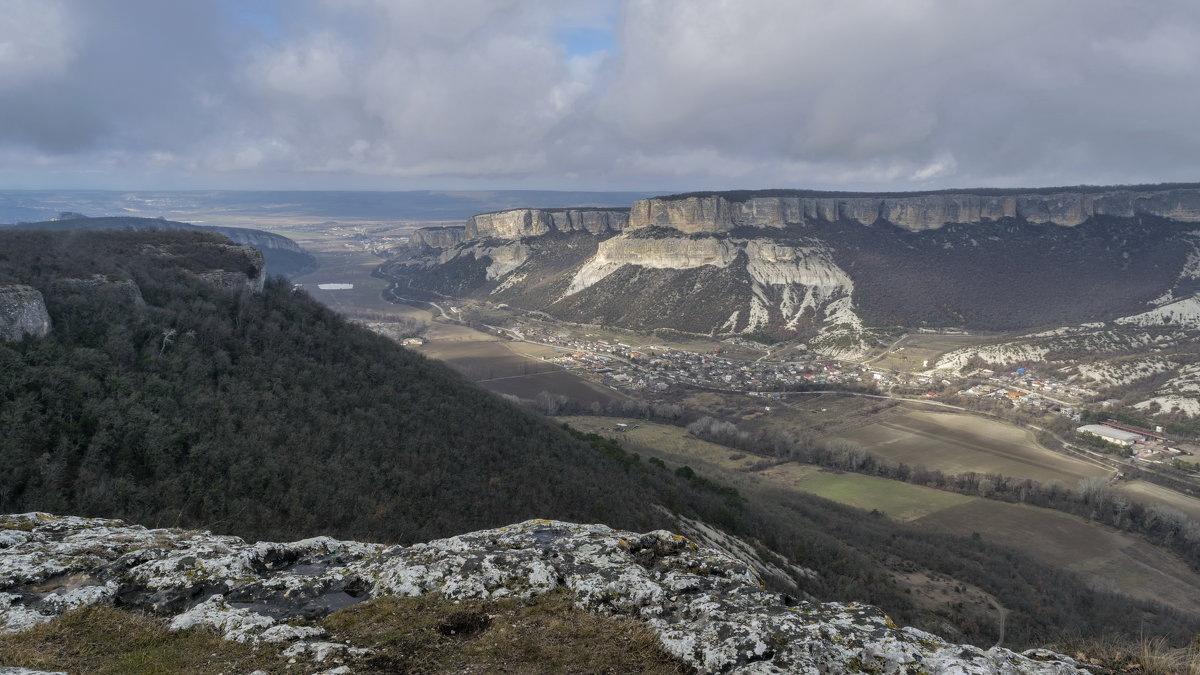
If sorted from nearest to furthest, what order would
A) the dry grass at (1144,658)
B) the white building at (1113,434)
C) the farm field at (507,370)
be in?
1. the dry grass at (1144,658)
2. the white building at (1113,434)
3. the farm field at (507,370)

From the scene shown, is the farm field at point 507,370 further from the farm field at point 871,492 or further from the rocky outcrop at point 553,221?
the rocky outcrop at point 553,221

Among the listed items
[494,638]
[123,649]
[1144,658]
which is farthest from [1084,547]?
[123,649]

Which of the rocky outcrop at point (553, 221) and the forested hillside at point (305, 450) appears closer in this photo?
the forested hillside at point (305, 450)

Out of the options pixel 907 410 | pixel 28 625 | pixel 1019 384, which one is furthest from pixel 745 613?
pixel 1019 384

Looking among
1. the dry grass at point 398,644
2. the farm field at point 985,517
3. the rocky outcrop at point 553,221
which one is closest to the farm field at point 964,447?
the farm field at point 985,517

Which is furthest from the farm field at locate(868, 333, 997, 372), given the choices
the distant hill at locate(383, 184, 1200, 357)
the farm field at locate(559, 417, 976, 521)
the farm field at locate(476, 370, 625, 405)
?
the farm field at locate(476, 370, 625, 405)

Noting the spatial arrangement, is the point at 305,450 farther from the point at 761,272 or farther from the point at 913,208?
the point at 913,208

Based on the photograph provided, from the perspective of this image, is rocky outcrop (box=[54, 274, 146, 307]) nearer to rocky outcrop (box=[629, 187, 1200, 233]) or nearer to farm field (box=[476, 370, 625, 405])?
farm field (box=[476, 370, 625, 405])
